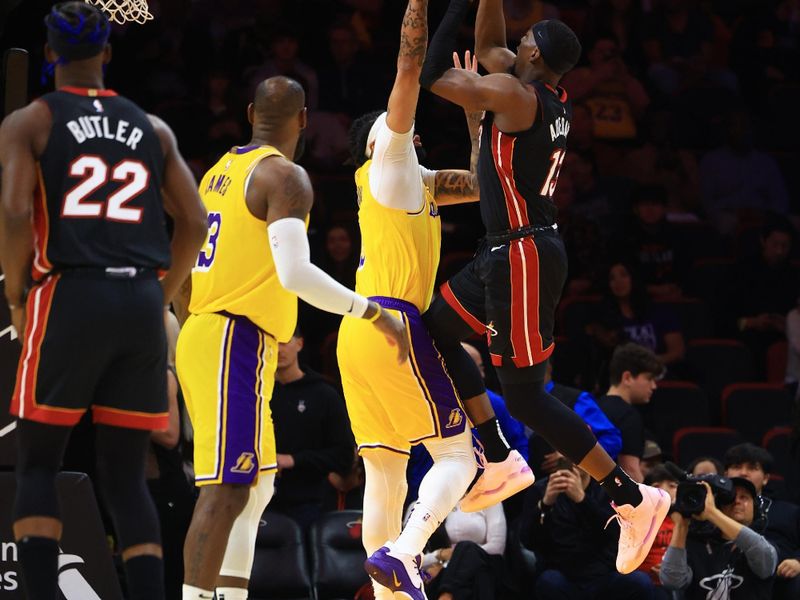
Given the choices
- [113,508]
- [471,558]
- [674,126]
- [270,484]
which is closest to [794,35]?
[674,126]

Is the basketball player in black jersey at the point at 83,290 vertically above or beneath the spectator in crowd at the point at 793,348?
above

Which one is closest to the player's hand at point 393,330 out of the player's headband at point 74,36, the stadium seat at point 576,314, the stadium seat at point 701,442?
the player's headband at point 74,36

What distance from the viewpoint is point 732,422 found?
38.2ft

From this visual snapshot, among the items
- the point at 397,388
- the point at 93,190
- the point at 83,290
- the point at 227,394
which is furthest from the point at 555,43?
the point at 83,290

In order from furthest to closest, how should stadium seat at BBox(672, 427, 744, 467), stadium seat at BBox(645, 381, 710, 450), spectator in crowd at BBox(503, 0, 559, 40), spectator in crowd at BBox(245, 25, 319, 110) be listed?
spectator in crowd at BBox(503, 0, 559, 40) → spectator in crowd at BBox(245, 25, 319, 110) → stadium seat at BBox(645, 381, 710, 450) → stadium seat at BBox(672, 427, 744, 467)

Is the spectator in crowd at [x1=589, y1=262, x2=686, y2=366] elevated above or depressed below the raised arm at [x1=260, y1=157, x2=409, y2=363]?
below

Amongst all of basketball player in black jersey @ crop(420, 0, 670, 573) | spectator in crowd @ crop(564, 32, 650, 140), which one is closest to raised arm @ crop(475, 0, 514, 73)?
basketball player in black jersey @ crop(420, 0, 670, 573)

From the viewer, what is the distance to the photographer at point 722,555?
9125 mm

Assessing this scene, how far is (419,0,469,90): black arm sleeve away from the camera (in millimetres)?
6801

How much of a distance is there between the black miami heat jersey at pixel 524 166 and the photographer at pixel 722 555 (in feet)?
9.66

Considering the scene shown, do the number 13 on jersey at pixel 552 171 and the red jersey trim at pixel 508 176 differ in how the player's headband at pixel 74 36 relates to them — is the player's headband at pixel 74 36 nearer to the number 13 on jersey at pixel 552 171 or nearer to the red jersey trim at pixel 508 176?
the red jersey trim at pixel 508 176

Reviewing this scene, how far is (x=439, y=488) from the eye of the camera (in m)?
6.85

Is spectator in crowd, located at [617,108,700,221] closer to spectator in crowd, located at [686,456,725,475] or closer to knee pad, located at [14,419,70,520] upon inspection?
spectator in crowd, located at [686,456,725,475]

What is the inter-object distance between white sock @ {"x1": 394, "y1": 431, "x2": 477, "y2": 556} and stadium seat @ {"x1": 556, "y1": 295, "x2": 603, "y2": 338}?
4.72 meters
